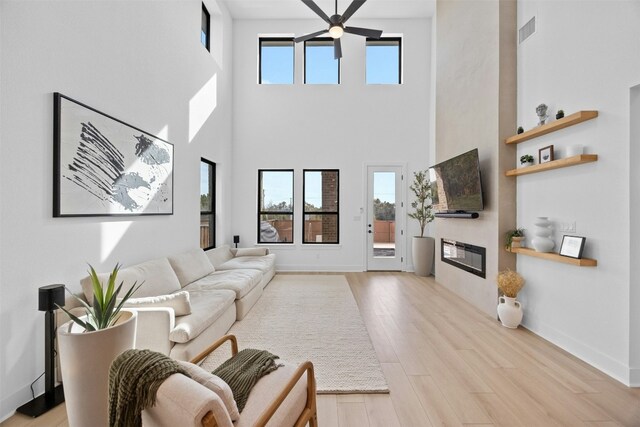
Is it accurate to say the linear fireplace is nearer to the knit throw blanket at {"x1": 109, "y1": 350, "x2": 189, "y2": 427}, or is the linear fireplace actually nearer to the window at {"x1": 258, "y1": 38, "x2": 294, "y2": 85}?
the knit throw blanket at {"x1": 109, "y1": 350, "x2": 189, "y2": 427}

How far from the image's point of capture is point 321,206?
22.5ft

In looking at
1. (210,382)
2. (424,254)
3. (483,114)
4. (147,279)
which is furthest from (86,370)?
(424,254)

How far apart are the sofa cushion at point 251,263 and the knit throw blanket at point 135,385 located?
3625 millimetres

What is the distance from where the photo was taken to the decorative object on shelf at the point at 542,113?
316 centimetres

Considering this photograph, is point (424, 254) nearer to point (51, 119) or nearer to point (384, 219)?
point (384, 219)

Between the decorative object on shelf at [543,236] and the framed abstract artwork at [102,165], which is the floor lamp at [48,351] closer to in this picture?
the framed abstract artwork at [102,165]

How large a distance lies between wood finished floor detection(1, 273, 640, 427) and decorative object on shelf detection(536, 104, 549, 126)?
7.90 ft

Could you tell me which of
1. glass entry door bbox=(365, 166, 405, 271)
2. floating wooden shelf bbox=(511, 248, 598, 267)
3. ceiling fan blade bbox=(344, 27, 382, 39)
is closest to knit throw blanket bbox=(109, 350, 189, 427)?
floating wooden shelf bbox=(511, 248, 598, 267)

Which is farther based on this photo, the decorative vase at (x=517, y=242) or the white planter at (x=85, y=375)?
the decorative vase at (x=517, y=242)

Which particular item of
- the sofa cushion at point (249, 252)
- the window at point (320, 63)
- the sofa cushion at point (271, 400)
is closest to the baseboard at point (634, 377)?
the sofa cushion at point (271, 400)

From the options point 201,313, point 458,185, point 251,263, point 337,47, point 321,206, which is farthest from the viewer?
point 321,206

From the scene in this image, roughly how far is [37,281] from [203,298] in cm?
135

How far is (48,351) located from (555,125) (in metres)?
4.74

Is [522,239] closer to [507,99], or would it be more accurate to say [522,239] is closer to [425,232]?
[507,99]
